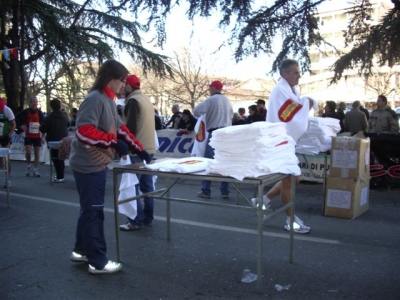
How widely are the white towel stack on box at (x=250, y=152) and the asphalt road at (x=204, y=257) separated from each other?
3.22 ft

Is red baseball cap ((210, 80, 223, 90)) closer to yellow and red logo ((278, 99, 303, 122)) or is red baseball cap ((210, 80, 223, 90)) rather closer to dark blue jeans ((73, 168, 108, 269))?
yellow and red logo ((278, 99, 303, 122))

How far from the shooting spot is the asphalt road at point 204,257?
3.57 metres

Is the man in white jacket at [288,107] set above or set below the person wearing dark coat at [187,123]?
above

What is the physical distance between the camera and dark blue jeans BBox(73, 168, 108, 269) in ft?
12.4

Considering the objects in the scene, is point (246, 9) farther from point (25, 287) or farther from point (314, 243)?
point (25, 287)

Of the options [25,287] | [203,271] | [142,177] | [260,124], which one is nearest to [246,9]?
[142,177]

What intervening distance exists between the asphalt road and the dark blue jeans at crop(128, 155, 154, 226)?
0.17 m

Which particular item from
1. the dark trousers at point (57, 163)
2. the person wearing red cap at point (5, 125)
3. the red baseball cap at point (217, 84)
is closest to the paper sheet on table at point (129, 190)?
the red baseball cap at point (217, 84)

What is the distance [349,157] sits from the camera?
236 inches

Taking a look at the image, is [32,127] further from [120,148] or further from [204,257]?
[204,257]

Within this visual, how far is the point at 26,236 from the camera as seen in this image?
A: 516 centimetres

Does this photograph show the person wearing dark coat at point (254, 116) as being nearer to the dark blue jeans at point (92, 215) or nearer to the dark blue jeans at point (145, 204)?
the dark blue jeans at point (145, 204)

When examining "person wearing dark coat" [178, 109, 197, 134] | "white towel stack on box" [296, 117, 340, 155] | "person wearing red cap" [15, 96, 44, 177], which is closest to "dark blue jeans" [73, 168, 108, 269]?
"white towel stack on box" [296, 117, 340, 155]

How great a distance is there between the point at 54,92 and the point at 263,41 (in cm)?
3307
